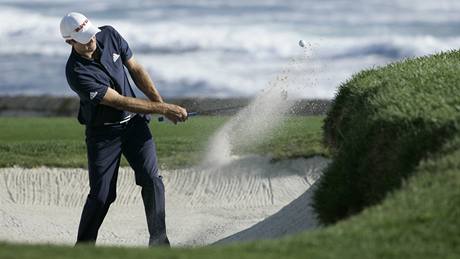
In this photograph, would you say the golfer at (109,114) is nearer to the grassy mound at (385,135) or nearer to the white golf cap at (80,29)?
the white golf cap at (80,29)

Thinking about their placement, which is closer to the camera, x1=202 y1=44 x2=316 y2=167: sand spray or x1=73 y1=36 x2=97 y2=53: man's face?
x1=73 y1=36 x2=97 y2=53: man's face

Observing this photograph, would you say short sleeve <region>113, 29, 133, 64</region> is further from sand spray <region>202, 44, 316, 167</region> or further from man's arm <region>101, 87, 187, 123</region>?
sand spray <region>202, 44, 316, 167</region>

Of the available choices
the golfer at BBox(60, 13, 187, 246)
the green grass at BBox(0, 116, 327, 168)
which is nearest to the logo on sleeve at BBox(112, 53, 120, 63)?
the golfer at BBox(60, 13, 187, 246)

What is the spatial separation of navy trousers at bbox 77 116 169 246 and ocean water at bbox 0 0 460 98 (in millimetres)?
17845

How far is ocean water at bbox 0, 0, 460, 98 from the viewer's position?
3372cm

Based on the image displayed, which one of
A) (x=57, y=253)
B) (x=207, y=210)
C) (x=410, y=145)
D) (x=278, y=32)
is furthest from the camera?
(x=278, y=32)

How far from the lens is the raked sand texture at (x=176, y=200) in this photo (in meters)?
12.1

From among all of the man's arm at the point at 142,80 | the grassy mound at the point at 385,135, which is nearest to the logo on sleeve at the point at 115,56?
the man's arm at the point at 142,80

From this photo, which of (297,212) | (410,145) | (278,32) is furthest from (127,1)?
(410,145)

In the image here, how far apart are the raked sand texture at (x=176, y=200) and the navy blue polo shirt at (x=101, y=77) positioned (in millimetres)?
2226

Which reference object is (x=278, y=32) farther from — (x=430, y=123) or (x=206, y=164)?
(x=430, y=123)

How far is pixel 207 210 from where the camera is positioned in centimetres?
1285

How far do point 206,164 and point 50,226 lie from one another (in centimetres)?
201

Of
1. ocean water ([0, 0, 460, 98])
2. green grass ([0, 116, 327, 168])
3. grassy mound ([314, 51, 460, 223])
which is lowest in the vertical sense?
ocean water ([0, 0, 460, 98])
